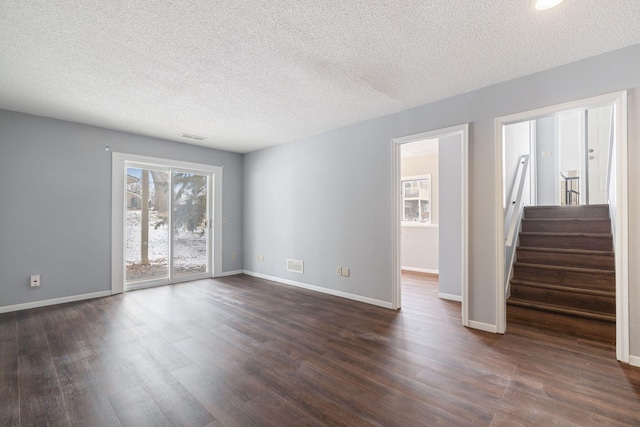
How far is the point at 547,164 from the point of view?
554 centimetres

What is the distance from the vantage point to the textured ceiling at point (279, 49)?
1.82 m

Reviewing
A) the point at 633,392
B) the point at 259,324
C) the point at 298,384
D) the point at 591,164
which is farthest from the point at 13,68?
the point at 591,164

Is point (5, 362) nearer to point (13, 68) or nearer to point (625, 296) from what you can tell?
point (13, 68)

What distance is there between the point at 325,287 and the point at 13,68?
13.7 ft

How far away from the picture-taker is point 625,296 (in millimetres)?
2213

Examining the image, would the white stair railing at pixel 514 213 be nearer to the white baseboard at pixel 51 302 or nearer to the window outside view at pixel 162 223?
the window outside view at pixel 162 223

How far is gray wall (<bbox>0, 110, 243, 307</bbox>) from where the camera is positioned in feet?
11.5

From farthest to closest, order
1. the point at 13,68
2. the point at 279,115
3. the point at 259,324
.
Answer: the point at 279,115
the point at 259,324
the point at 13,68

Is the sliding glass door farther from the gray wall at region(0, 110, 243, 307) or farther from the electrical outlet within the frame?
the electrical outlet

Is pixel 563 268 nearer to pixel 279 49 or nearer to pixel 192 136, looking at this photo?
pixel 279 49

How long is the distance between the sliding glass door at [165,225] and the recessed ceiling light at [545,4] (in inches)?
202

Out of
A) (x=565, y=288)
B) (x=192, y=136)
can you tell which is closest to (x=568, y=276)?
(x=565, y=288)

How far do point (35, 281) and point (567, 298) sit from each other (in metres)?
6.31

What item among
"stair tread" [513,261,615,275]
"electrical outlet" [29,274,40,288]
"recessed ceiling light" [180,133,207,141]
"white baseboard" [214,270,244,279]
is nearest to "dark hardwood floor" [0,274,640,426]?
"electrical outlet" [29,274,40,288]
